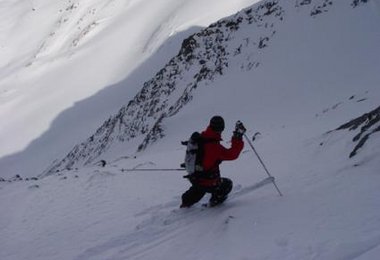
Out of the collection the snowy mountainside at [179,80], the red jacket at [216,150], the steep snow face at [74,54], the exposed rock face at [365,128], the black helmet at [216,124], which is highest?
the steep snow face at [74,54]

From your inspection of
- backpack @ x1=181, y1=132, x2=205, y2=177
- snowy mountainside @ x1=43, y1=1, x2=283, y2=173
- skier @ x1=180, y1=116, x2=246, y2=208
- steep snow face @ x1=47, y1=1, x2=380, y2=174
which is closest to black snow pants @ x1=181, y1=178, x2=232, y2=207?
skier @ x1=180, y1=116, x2=246, y2=208

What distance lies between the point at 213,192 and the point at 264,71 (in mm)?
21305

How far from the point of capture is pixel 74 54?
236 ft

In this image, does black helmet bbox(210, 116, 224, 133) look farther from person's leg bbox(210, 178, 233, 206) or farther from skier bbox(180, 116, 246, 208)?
person's leg bbox(210, 178, 233, 206)

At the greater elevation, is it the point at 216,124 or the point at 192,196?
the point at 216,124

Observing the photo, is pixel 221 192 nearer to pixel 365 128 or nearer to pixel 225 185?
pixel 225 185

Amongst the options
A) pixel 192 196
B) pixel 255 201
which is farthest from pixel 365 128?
pixel 192 196

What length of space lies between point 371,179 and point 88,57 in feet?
206

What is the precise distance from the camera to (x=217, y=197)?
9.69 m

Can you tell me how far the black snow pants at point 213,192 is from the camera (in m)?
9.52

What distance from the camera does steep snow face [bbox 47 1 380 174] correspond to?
25812 millimetres

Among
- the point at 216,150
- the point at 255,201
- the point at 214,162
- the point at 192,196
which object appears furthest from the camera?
the point at 192,196

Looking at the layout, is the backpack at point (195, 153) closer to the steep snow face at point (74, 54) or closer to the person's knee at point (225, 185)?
the person's knee at point (225, 185)

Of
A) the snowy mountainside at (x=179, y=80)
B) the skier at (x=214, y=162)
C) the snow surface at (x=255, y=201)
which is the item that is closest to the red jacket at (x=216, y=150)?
the skier at (x=214, y=162)
